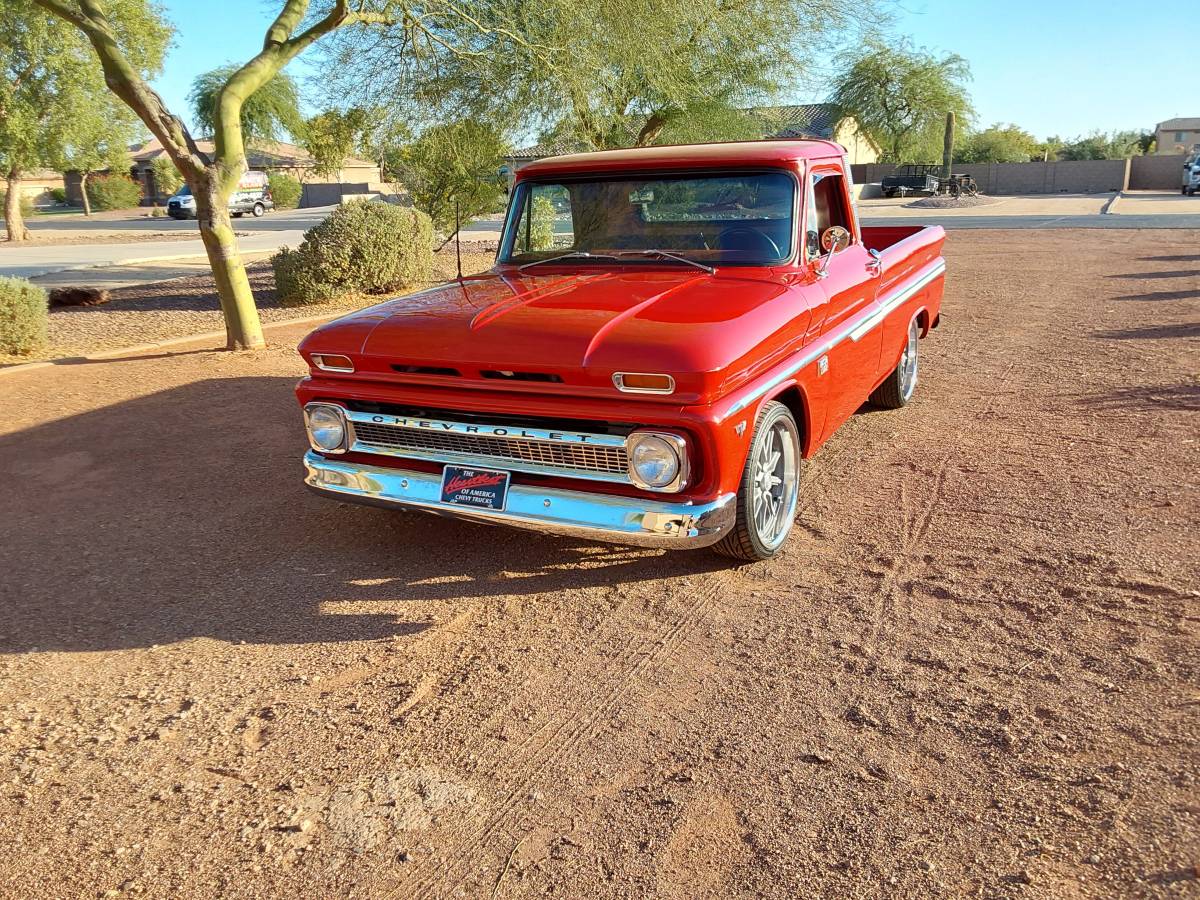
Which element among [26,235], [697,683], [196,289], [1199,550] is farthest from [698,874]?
[26,235]

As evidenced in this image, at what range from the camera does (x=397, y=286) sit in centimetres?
1288

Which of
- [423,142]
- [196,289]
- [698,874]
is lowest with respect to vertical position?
[698,874]

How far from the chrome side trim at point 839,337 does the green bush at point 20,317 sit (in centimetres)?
816

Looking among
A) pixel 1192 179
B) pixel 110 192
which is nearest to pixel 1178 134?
pixel 1192 179

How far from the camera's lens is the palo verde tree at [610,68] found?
10.3m

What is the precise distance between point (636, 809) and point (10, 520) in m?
4.19

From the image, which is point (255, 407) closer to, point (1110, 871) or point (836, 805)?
point (836, 805)

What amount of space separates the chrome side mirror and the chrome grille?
5.28 ft

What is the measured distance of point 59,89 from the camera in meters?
22.4

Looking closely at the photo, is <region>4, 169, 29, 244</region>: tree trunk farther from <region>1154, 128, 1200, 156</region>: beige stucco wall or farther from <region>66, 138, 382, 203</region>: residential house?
<region>1154, 128, 1200, 156</region>: beige stucco wall

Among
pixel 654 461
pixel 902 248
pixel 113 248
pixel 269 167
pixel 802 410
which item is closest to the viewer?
pixel 654 461

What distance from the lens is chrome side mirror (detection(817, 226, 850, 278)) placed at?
454cm

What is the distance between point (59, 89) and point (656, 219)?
2333cm

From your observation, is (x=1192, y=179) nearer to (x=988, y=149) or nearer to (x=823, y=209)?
(x=988, y=149)
